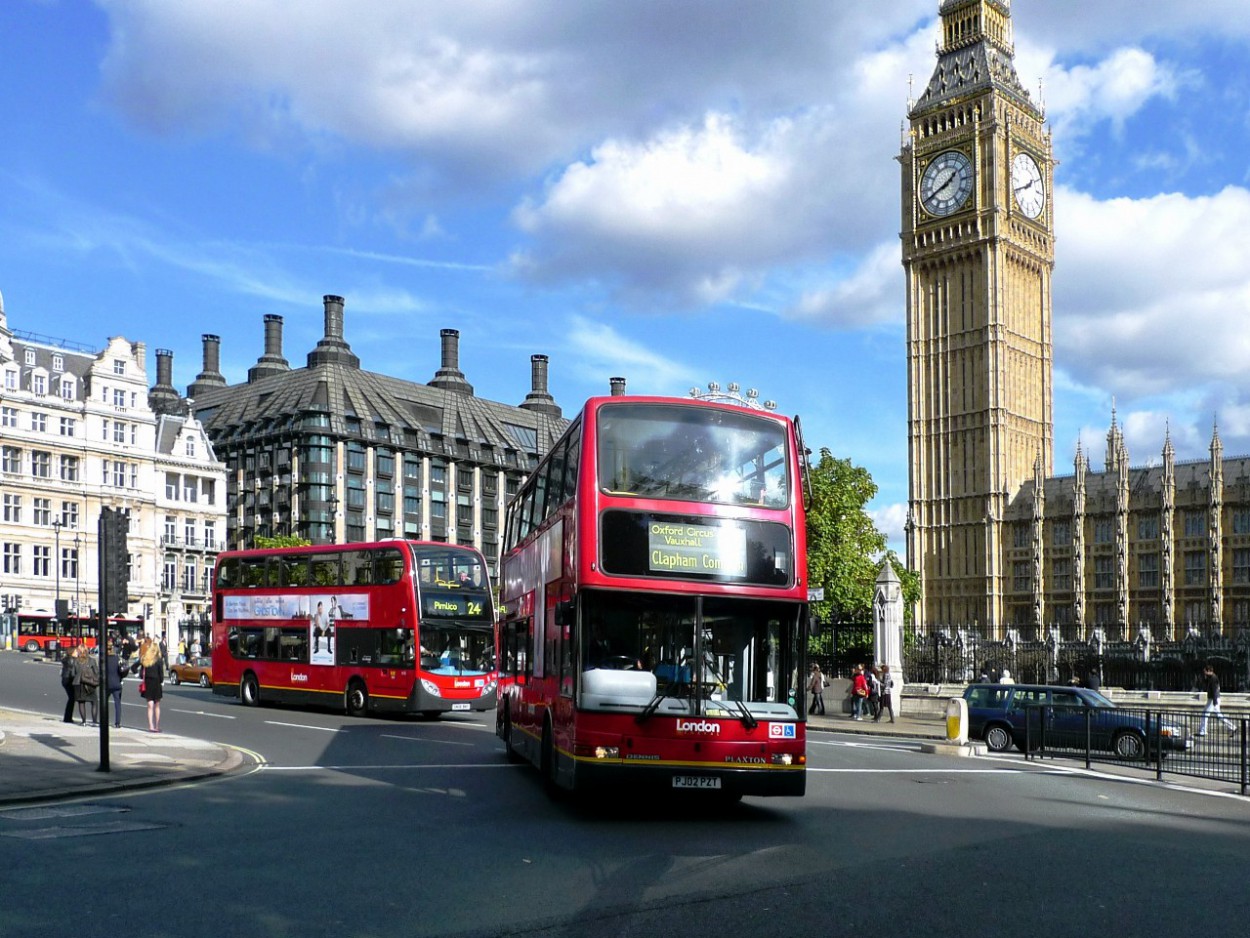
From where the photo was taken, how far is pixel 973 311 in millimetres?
91688

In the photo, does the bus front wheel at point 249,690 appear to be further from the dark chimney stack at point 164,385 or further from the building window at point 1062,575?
the dark chimney stack at point 164,385

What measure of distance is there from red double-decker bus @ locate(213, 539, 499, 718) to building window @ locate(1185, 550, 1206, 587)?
6356 cm

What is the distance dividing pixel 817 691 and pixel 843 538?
19966mm

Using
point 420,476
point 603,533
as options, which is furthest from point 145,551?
point 603,533

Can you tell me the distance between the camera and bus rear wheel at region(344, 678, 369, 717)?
96.2ft

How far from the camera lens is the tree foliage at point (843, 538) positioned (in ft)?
176

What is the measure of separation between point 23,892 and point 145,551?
76.3 metres

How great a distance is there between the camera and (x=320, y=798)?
48.7 ft

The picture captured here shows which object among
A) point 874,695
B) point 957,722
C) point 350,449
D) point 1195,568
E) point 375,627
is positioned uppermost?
point 350,449

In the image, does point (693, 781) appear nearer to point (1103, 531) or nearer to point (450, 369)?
point (1103, 531)

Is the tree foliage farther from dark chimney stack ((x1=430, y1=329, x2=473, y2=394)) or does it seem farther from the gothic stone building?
dark chimney stack ((x1=430, y1=329, x2=473, y2=394))

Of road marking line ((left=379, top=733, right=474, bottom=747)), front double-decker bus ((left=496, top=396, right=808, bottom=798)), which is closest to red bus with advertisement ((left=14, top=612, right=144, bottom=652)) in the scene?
road marking line ((left=379, top=733, right=474, bottom=747))

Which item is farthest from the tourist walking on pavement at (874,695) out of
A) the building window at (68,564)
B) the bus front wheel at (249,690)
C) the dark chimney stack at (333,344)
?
the dark chimney stack at (333,344)

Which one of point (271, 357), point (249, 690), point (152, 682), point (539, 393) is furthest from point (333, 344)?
point (152, 682)
